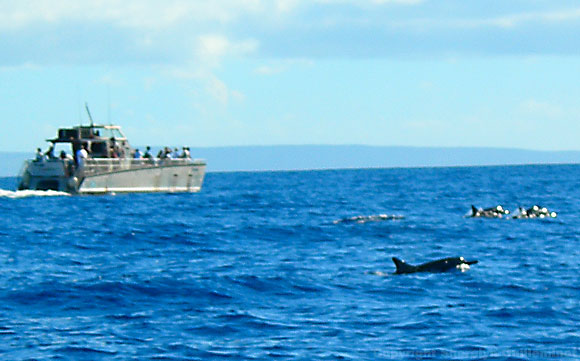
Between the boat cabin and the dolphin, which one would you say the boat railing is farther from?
the dolphin

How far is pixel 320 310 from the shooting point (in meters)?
16.8

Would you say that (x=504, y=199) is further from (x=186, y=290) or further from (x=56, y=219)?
(x=186, y=290)

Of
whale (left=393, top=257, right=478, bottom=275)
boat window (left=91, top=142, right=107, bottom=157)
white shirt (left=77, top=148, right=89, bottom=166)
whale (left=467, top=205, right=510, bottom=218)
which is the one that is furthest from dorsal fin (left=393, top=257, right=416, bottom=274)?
boat window (left=91, top=142, right=107, bottom=157)

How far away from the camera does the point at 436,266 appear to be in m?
22.0

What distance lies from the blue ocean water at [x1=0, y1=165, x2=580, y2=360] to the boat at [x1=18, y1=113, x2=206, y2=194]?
24398 millimetres

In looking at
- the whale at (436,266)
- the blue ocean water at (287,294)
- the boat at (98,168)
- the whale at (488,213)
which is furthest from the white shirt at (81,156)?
the whale at (436,266)

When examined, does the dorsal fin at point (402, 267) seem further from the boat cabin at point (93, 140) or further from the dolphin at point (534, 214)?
the boat cabin at point (93, 140)

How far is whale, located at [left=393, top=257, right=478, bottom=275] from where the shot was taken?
21391 millimetres

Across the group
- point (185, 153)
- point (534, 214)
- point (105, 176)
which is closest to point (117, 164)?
point (105, 176)

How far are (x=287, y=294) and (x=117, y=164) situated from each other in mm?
44827

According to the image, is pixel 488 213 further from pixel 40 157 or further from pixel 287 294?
pixel 40 157

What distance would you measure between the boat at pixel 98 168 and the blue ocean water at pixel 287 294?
80.0ft

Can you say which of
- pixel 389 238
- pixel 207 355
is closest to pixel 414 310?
pixel 207 355

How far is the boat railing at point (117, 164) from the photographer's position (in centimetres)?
6035
